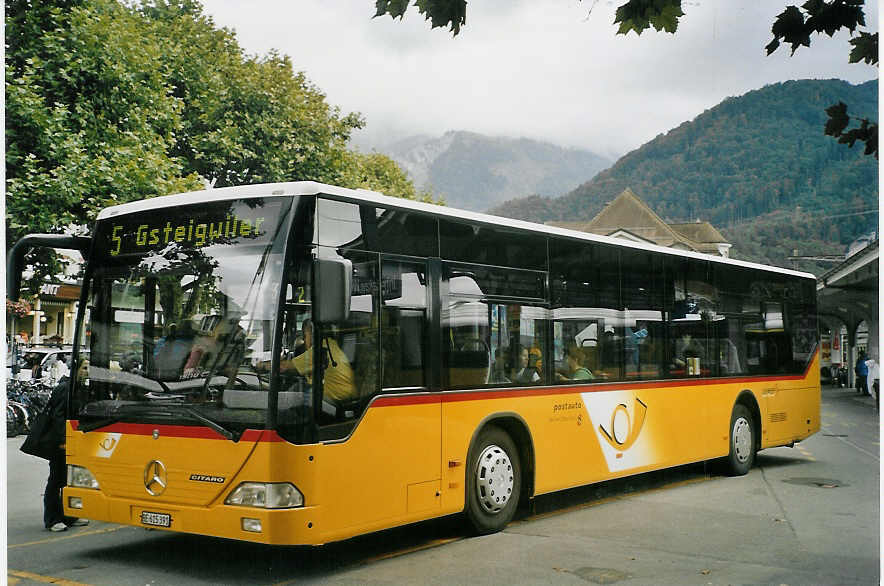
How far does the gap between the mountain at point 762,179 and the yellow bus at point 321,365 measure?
18.2 m

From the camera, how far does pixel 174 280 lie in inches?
289

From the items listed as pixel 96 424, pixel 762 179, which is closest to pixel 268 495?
pixel 96 424

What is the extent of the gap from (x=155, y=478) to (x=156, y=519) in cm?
29

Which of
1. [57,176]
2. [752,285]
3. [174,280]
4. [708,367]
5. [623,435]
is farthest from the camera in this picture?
[57,176]

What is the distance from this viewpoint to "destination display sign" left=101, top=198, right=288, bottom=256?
23.3 feet

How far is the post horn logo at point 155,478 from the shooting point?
23.4 feet

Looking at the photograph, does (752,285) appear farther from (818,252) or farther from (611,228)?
(611,228)

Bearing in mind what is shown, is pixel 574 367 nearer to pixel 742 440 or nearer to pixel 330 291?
pixel 330 291

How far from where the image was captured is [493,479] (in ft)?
29.3

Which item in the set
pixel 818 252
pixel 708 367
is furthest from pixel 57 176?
pixel 818 252

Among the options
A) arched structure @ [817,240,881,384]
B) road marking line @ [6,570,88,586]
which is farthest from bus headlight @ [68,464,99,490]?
arched structure @ [817,240,881,384]

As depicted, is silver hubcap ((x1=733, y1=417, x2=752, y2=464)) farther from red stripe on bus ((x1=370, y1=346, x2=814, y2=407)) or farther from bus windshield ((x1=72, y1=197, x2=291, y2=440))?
bus windshield ((x1=72, y1=197, x2=291, y2=440))

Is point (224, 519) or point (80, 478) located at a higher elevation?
point (80, 478)

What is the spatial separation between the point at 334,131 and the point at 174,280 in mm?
28302
